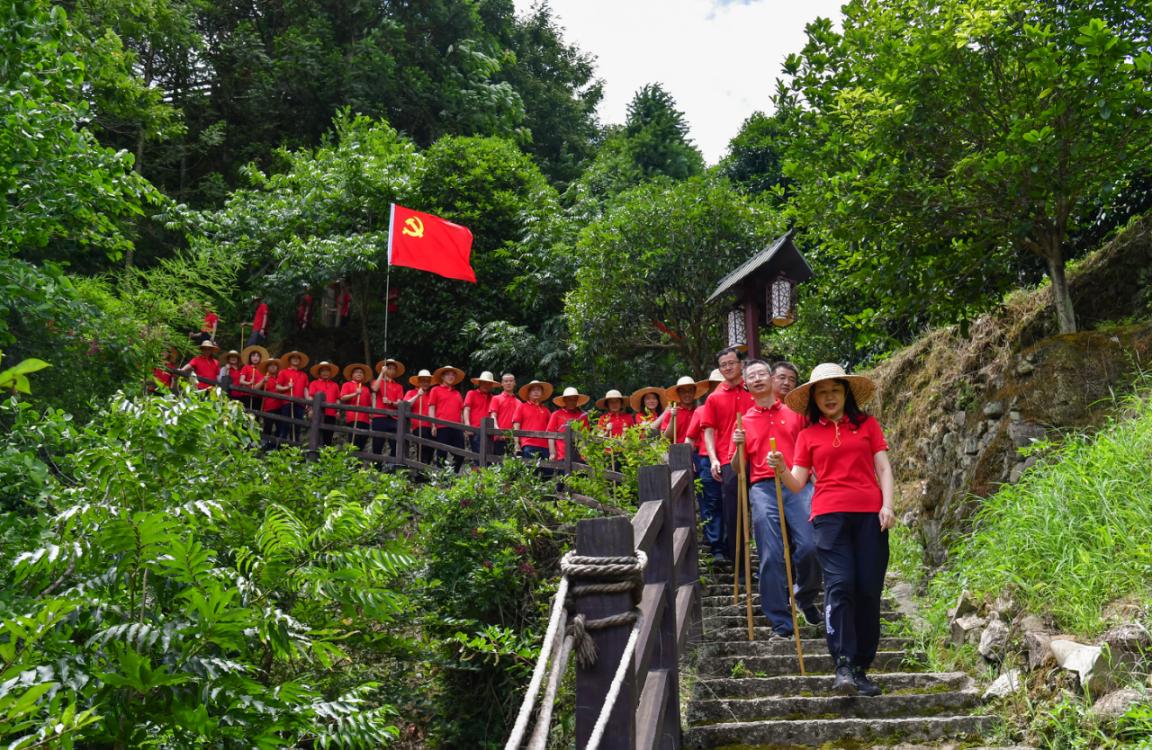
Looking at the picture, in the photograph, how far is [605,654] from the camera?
2.48m

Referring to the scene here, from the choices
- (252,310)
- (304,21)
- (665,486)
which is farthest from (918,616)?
(304,21)

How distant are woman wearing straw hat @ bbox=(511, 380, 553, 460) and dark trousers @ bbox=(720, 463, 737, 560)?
3288mm

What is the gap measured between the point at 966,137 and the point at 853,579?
4.55 meters

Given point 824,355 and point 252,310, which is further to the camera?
point 252,310

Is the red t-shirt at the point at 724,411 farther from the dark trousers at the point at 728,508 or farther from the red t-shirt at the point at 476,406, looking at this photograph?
the red t-shirt at the point at 476,406

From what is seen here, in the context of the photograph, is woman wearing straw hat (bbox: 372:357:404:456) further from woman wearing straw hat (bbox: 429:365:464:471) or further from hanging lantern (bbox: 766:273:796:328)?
hanging lantern (bbox: 766:273:796:328)

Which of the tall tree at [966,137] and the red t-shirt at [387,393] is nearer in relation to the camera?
the tall tree at [966,137]

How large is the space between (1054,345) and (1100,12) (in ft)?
8.50

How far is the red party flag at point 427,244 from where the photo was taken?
1417 centimetres

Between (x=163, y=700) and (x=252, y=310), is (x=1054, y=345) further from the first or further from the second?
(x=252, y=310)

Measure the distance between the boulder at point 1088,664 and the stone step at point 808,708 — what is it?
2.07ft

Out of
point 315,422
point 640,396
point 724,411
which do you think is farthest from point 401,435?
point 724,411

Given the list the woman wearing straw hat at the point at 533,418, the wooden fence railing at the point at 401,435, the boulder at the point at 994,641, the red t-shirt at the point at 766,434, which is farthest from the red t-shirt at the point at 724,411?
the woman wearing straw hat at the point at 533,418

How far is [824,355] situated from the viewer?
14.7 meters
